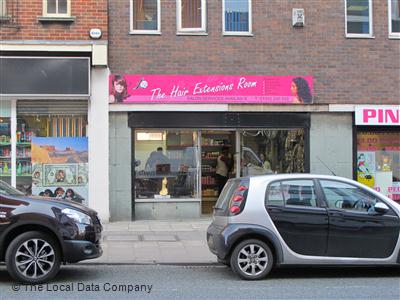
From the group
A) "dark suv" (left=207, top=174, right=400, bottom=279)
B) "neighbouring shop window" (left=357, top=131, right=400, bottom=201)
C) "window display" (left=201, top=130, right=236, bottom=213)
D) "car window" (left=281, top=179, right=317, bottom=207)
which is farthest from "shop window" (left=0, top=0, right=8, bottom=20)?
"neighbouring shop window" (left=357, top=131, right=400, bottom=201)

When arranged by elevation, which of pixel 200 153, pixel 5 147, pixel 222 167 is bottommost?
pixel 222 167

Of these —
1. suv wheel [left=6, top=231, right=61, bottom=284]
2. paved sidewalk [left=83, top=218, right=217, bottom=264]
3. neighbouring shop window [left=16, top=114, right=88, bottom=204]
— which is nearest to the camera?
suv wheel [left=6, top=231, right=61, bottom=284]

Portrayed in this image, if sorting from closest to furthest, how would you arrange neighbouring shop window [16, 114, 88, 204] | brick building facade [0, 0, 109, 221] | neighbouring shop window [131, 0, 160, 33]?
brick building facade [0, 0, 109, 221]
neighbouring shop window [16, 114, 88, 204]
neighbouring shop window [131, 0, 160, 33]

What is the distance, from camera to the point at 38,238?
7.27m

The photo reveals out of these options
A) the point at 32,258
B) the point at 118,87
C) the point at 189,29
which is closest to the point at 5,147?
the point at 118,87

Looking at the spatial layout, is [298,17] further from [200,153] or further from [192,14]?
[200,153]

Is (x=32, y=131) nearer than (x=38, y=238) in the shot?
No

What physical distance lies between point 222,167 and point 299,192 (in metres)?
6.65

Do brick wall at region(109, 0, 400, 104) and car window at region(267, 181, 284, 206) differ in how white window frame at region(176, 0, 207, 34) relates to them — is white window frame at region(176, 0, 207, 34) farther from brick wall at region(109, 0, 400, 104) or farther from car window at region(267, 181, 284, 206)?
car window at region(267, 181, 284, 206)

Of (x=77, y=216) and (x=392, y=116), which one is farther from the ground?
(x=392, y=116)

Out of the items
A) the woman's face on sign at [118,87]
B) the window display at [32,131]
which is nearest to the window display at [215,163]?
the woman's face on sign at [118,87]

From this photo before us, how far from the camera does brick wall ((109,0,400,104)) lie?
45.1 feet

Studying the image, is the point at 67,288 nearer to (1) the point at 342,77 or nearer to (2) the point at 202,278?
(2) the point at 202,278

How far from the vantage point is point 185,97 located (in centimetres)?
1372
